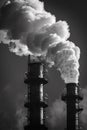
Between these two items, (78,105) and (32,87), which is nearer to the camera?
(32,87)

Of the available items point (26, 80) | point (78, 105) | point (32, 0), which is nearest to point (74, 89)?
point (78, 105)

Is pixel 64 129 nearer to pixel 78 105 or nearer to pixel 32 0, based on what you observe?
pixel 78 105

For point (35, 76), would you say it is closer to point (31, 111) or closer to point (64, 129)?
point (31, 111)

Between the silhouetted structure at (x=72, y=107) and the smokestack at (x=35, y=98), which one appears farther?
the silhouetted structure at (x=72, y=107)

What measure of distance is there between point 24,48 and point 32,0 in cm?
763

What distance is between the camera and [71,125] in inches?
3027

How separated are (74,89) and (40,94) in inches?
241

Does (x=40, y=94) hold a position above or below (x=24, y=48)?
below

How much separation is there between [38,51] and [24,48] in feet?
8.13

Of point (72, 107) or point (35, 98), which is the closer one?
point (35, 98)

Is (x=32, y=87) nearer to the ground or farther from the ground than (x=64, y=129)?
farther from the ground

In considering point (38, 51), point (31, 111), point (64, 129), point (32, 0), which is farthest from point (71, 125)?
point (32, 0)

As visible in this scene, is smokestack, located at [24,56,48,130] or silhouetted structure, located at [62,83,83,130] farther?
silhouetted structure, located at [62,83,83,130]

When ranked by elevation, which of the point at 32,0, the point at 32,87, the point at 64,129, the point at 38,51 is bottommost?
the point at 64,129
